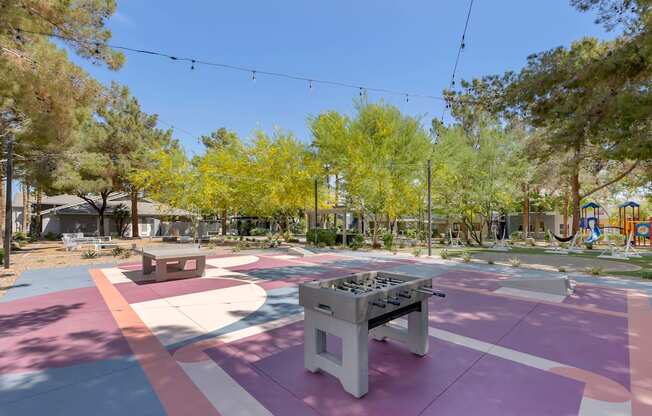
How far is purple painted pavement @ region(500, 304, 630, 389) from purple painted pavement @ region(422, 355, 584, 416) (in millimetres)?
546

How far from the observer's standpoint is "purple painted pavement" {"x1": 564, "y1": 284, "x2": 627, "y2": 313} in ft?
17.2

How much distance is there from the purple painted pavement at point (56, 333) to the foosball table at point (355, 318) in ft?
7.62

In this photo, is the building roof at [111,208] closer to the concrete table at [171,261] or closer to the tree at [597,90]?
the concrete table at [171,261]

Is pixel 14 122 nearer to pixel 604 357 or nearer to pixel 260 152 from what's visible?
pixel 260 152

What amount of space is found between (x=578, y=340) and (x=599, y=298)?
2.89 metres

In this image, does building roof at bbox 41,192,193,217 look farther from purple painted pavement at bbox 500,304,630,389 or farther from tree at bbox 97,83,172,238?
purple painted pavement at bbox 500,304,630,389

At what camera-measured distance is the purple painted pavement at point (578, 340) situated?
3.13 metres

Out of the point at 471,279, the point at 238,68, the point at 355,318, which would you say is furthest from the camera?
the point at 238,68

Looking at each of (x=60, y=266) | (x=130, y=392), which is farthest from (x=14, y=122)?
(x=130, y=392)

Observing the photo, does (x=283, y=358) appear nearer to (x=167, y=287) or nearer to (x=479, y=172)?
(x=167, y=287)

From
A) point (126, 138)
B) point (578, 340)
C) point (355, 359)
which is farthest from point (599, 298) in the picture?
point (126, 138)

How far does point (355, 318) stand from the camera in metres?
2.43

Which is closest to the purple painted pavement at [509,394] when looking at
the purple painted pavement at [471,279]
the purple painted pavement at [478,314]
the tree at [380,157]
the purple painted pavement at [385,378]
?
the purple painted pavement at [385,378]

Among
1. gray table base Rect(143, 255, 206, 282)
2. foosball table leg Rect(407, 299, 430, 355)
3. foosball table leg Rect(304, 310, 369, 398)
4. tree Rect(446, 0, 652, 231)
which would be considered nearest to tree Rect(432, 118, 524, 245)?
tree Rect(446, 0, 652, 231)
